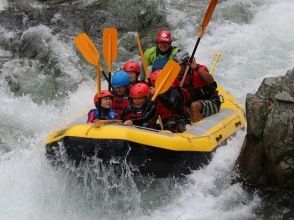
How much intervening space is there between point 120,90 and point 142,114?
0.57 m

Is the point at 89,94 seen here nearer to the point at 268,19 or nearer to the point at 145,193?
the point at 145,193

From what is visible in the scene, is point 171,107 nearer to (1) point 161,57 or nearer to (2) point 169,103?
(2) point 169,103

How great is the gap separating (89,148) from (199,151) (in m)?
1.13

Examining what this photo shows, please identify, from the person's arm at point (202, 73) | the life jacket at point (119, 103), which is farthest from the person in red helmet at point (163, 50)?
the life jacket at point (119, 103)

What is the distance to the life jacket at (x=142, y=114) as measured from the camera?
5457 millimetres

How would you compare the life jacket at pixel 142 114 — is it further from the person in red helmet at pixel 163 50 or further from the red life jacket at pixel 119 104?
the person in red helmet at pixel 163 50

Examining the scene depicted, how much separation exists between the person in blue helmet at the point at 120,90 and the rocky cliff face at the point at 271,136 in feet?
4.44

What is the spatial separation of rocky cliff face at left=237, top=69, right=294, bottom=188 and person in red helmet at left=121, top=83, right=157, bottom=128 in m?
0.94

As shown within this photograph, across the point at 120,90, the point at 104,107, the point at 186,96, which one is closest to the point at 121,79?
the point at 120,90

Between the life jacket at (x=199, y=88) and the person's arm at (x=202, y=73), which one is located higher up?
the person's arm at (x=202, y=73)

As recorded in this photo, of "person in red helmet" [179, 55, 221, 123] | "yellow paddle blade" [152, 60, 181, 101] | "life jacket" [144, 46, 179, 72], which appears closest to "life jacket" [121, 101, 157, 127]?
"yellow paddle blade" [152, 60, 181, 101]

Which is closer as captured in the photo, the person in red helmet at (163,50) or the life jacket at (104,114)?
the life jacket at (104,114)

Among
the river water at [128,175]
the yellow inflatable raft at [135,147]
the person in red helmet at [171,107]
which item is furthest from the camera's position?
the person in red helmet at [171,107]

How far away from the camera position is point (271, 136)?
4828 millimetres
